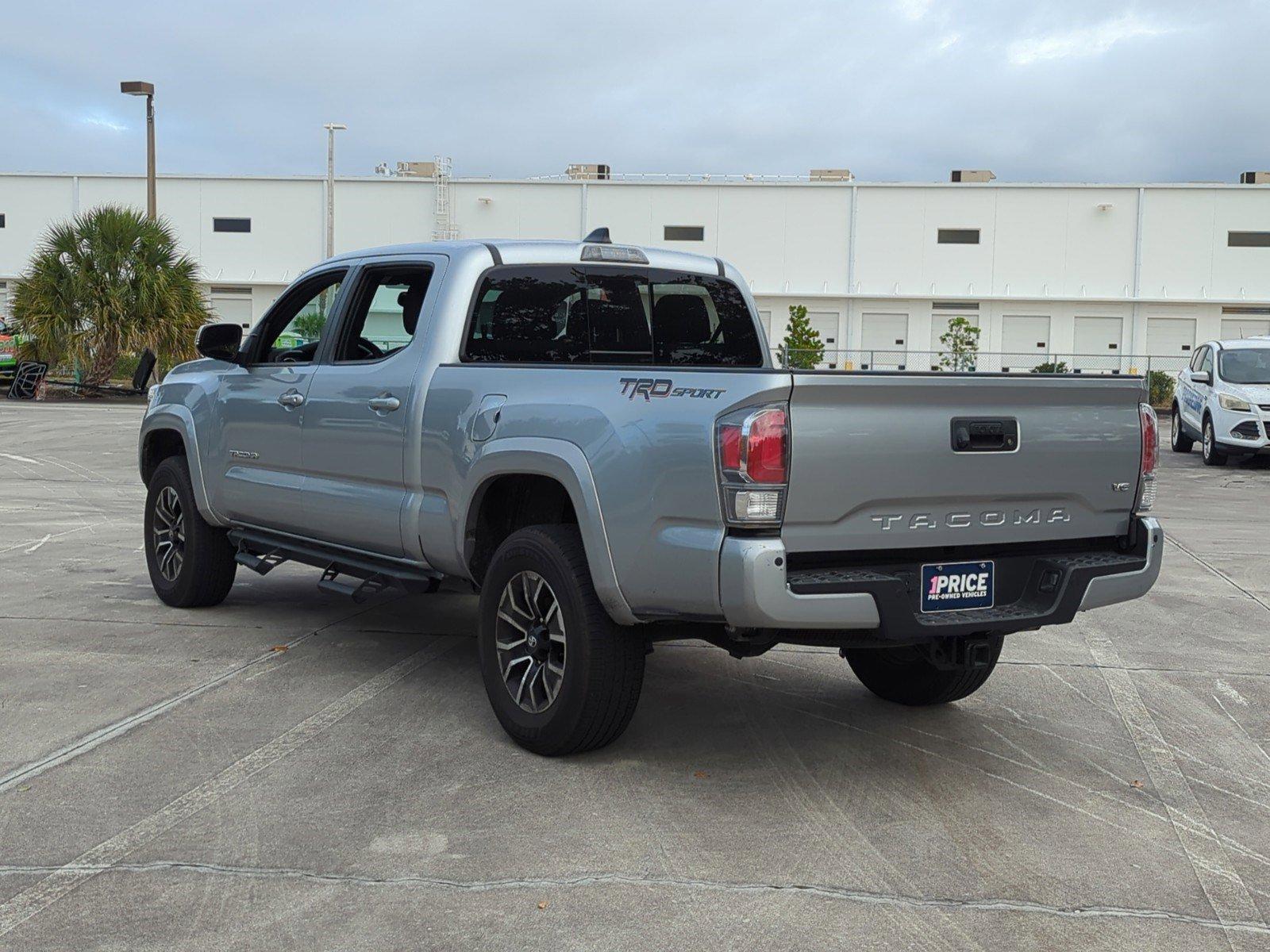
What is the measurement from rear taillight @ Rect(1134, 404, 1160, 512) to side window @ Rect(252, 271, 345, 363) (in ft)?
12.7

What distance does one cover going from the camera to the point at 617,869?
4.18m

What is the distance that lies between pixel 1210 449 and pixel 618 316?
1613 cm

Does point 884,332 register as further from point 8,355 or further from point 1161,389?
point 8,355

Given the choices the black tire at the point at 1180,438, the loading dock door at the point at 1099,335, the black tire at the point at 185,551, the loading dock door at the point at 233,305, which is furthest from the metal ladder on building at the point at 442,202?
the black tire at the point at 185,551

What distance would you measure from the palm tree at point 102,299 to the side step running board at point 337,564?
24162 mm

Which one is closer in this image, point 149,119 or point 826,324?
point 149,119

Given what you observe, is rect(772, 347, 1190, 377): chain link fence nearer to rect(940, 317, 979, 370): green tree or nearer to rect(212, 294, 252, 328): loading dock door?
rect(940, 317, 979, 370): green tree

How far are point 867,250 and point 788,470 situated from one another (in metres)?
44.5

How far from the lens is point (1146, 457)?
5273mm

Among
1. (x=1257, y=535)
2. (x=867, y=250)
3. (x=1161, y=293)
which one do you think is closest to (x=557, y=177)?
(x=867, y=250)

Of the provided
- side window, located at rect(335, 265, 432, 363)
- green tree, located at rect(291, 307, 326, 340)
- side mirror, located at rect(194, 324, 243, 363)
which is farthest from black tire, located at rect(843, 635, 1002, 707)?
side mirror, located at rect(194, 324, 243, 363)

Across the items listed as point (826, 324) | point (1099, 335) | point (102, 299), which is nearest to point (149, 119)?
point (102, 299)

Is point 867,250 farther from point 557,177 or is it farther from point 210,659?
point 210,659

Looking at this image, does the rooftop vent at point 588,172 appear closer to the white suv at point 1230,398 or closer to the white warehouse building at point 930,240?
the white warehouse building at point 930,240
